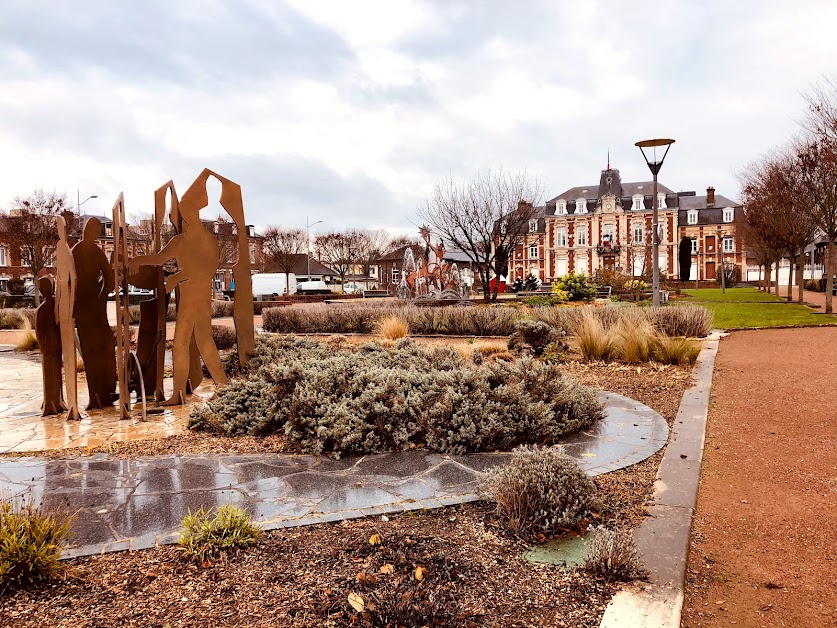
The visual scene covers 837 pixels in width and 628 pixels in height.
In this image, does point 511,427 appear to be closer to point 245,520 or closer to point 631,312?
point 245,520

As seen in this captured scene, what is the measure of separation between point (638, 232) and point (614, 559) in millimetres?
61935

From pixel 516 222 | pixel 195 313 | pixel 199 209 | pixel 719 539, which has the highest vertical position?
pixel 516 222

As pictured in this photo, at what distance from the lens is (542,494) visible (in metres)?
3.10

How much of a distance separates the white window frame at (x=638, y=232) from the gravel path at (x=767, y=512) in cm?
5556

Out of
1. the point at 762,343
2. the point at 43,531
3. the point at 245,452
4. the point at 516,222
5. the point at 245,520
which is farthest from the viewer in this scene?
the point at 516,222

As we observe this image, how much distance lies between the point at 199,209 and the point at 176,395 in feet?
6.90

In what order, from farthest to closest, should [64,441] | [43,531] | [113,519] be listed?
[64,441] → [113,519] → [43,531]

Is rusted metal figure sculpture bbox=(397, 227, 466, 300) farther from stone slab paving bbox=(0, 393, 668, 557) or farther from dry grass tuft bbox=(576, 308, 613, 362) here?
stone slab paving bbox=(0, 393, 668, 557)

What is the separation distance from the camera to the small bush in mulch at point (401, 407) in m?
4.65

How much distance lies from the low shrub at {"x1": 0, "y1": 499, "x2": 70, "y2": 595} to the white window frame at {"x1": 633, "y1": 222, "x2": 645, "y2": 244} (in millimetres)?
62192

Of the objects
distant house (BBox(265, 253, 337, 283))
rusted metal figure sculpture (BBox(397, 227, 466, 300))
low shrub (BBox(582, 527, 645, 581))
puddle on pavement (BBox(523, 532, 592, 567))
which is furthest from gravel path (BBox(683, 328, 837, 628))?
distant house (BBox(265, 253, 337, 283))

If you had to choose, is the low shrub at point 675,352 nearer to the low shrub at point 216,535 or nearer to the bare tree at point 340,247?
the low shrub at point 216,535

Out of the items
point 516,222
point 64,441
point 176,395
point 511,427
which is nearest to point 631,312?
point 511,427

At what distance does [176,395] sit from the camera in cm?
659
